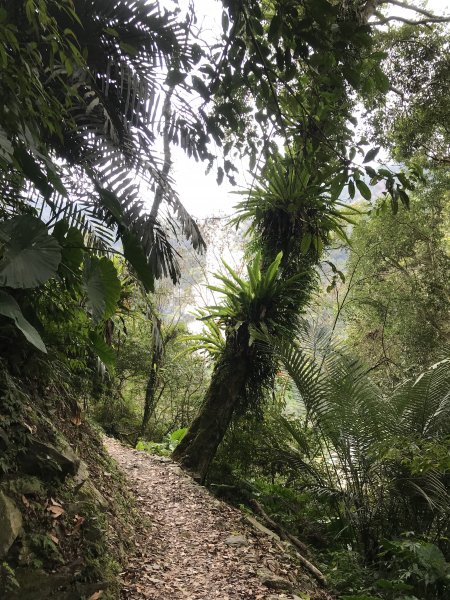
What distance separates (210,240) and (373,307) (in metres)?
4.17

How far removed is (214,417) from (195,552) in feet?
6.30

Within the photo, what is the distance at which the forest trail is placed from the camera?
281 centimetres

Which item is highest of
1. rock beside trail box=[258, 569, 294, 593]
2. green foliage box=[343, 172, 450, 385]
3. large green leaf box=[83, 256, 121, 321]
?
green foliage box=[343, 172, 450, 385]

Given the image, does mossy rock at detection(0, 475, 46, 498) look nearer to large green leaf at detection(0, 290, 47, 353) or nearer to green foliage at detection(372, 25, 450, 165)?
large green leaf at detection(0, 290, 47, 353)

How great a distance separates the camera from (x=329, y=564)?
4.33 metres

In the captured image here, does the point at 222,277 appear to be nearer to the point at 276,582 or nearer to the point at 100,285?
the point at 100,285

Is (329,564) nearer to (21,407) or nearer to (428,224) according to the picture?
(21,407)

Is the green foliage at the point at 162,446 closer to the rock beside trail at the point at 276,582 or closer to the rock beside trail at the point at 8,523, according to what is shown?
the rock beside trail at the point at 276,582

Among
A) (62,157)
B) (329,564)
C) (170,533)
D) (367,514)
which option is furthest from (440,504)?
(62,157)

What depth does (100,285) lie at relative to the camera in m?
2.79

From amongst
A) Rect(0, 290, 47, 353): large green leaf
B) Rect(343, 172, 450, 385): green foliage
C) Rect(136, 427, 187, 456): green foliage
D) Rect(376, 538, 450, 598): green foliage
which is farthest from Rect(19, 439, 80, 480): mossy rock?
Rect(343, 172, 450, 385): green foliage

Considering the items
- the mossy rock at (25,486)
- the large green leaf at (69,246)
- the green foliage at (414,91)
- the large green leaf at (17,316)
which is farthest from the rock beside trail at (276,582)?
the green foliage at (414,91)

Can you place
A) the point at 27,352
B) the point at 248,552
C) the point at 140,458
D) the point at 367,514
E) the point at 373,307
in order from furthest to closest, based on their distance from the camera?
the point at 373,307
the point at 140,458
the point at 367,514
the point at 248,552
the point at 27,352

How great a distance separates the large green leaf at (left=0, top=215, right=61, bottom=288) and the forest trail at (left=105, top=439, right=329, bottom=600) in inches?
69.2
